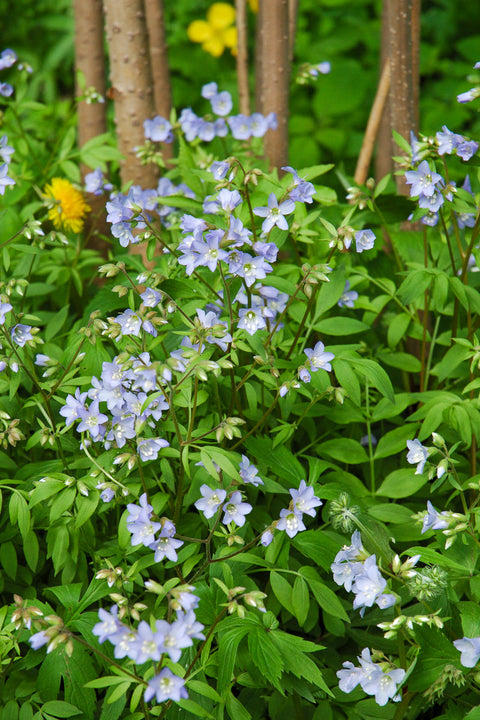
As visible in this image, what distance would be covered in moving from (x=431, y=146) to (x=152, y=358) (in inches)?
32.0

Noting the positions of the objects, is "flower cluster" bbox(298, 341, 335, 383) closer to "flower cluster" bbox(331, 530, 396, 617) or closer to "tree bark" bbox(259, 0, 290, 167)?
"flower cluster" bbox(331, 530, 396, 617)

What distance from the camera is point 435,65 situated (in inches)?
161

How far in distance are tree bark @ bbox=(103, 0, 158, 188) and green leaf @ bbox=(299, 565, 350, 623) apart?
140cm

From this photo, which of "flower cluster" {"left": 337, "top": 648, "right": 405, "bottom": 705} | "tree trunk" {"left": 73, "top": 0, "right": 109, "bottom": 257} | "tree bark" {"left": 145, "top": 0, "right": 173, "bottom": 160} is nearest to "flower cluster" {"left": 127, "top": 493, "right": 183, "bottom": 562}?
"flower cluster" {"left": 337, "top": 648, "right": 405, "bottom": 705}

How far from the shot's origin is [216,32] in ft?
13.6

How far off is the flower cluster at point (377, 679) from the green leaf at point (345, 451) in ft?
1.60

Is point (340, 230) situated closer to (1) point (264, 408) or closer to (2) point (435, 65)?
(1) point (264, 408)

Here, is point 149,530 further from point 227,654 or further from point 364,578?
point 364,578

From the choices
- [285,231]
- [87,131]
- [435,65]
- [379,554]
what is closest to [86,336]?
[285,231]

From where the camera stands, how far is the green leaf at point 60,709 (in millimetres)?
1294

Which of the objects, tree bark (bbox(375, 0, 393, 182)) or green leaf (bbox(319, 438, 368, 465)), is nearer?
green leaf (bbox(319, 438, 368, 465))

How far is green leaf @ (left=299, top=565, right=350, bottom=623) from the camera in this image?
136 cm

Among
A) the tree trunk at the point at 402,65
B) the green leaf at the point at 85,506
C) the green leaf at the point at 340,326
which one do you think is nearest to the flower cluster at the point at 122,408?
the green leaf at the point at 85,506

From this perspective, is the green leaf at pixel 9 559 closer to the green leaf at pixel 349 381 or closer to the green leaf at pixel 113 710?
the green leaf at pixel 113 710
